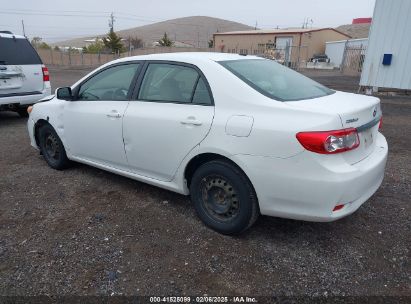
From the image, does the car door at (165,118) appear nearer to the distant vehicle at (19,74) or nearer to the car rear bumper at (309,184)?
the car rear bumper at (309,184)

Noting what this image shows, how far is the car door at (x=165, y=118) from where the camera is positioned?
3.08 m

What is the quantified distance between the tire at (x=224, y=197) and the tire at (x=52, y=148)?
2290 millimetres

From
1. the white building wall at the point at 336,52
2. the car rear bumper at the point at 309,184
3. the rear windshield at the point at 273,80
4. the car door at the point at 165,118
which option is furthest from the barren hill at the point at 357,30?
the car rear bumper at the point at 309,184

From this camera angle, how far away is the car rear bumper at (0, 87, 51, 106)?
6.83 meters

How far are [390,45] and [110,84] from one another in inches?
388

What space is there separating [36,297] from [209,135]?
1.78 m

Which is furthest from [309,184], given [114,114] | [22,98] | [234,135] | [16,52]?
[16,52]

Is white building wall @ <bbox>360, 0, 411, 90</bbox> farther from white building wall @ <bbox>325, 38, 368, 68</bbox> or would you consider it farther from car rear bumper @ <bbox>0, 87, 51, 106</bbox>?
white building wall @ <bbox>325, 38, 368, 68</bbox>

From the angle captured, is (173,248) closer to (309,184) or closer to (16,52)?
(309,184)

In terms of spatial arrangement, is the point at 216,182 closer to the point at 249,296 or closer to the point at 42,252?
the point at 249,296

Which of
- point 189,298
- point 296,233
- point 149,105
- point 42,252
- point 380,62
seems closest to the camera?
point 189,298

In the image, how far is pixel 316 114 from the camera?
254 centimetres

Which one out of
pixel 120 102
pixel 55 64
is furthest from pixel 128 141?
pixel 55 64

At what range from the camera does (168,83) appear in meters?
Answer: 3.41
